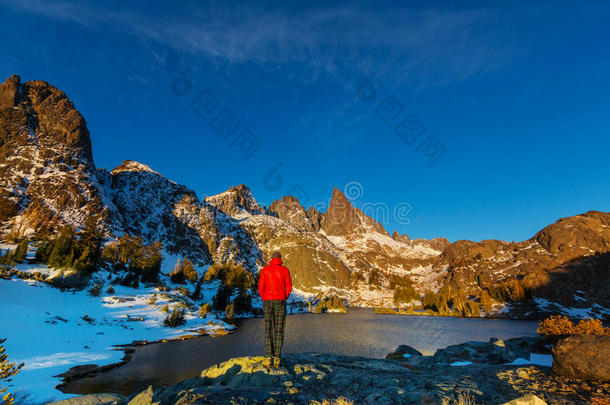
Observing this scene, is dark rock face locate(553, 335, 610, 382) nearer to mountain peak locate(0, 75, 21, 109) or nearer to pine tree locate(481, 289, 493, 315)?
pine tree locate(481, 289, 493, 315)

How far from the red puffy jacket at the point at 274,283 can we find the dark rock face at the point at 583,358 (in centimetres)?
877

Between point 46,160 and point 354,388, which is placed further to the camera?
point 46,160

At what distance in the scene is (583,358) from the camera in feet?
25.2

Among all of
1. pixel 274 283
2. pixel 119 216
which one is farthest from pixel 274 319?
pixel 119 216

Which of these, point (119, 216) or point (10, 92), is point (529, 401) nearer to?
point (119, 216)

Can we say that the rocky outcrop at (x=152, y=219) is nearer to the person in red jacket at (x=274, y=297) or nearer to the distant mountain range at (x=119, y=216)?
the distant mountain range at (x=119, y=216)

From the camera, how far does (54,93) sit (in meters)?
154

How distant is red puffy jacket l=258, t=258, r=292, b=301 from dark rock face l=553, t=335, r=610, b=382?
28.8 feet

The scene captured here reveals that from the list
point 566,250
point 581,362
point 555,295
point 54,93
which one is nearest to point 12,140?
point 54,93

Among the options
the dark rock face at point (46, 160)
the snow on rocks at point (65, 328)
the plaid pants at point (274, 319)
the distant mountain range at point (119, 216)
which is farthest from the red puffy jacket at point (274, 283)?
the dark rock face at point (46, 160)

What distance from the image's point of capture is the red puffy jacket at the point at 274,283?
9.29m

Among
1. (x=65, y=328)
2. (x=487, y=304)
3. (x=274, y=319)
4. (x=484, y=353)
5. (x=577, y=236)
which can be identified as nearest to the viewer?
(x=274, y=319)

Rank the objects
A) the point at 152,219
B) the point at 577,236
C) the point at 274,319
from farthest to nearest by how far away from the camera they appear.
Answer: the point at 152,219
the point at 577,236
the point at 274,319

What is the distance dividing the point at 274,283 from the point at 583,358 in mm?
9423
